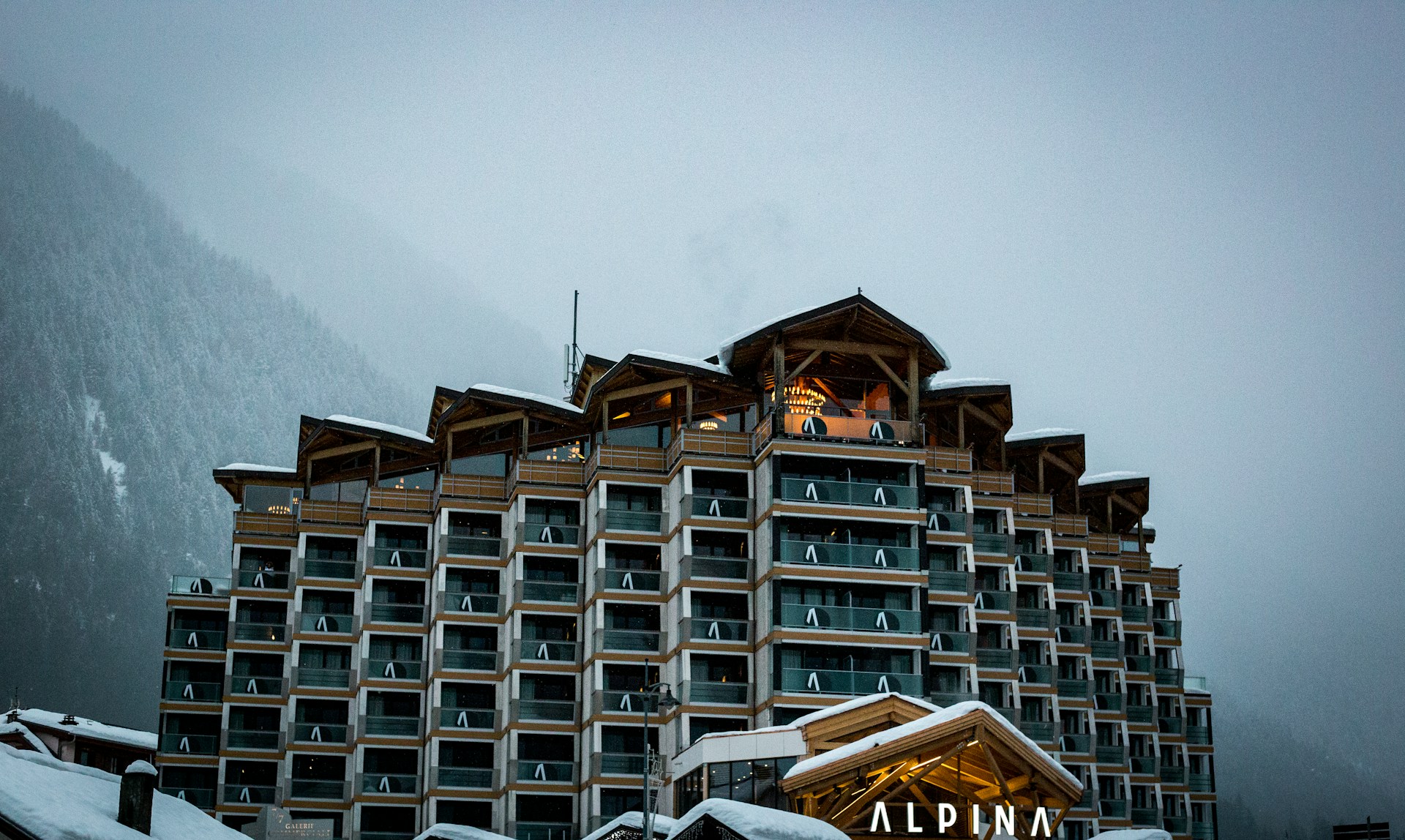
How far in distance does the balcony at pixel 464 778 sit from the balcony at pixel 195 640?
17.5m

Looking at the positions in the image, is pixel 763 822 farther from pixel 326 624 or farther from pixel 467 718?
pixel 326 624

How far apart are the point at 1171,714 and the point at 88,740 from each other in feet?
196

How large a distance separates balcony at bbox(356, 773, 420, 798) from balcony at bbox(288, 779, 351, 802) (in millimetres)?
1651

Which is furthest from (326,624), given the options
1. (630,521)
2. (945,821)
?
(945,821)

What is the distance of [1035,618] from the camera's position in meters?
82.1

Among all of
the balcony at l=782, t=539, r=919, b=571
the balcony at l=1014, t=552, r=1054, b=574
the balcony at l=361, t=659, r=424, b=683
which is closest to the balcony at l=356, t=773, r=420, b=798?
the balcony at l=361, t=659, r=424, b=683

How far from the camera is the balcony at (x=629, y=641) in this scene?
75312mm

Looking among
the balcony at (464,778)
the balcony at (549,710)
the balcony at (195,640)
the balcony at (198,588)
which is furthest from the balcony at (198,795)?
the balcony at (549,710)

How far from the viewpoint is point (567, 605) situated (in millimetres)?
78938

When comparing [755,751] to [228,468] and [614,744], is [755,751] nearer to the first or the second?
[614,744]

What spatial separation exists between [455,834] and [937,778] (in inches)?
832

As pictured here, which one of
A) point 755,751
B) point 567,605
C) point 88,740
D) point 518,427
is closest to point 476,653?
point 567,605

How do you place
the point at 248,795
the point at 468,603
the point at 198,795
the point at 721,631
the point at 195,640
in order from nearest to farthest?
the point at 721,631, the point at 468,603, the point at 248,795, the point at 198,795, the point at 195,640

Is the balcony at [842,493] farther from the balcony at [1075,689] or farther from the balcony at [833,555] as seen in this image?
the balcony at [1075,689]
